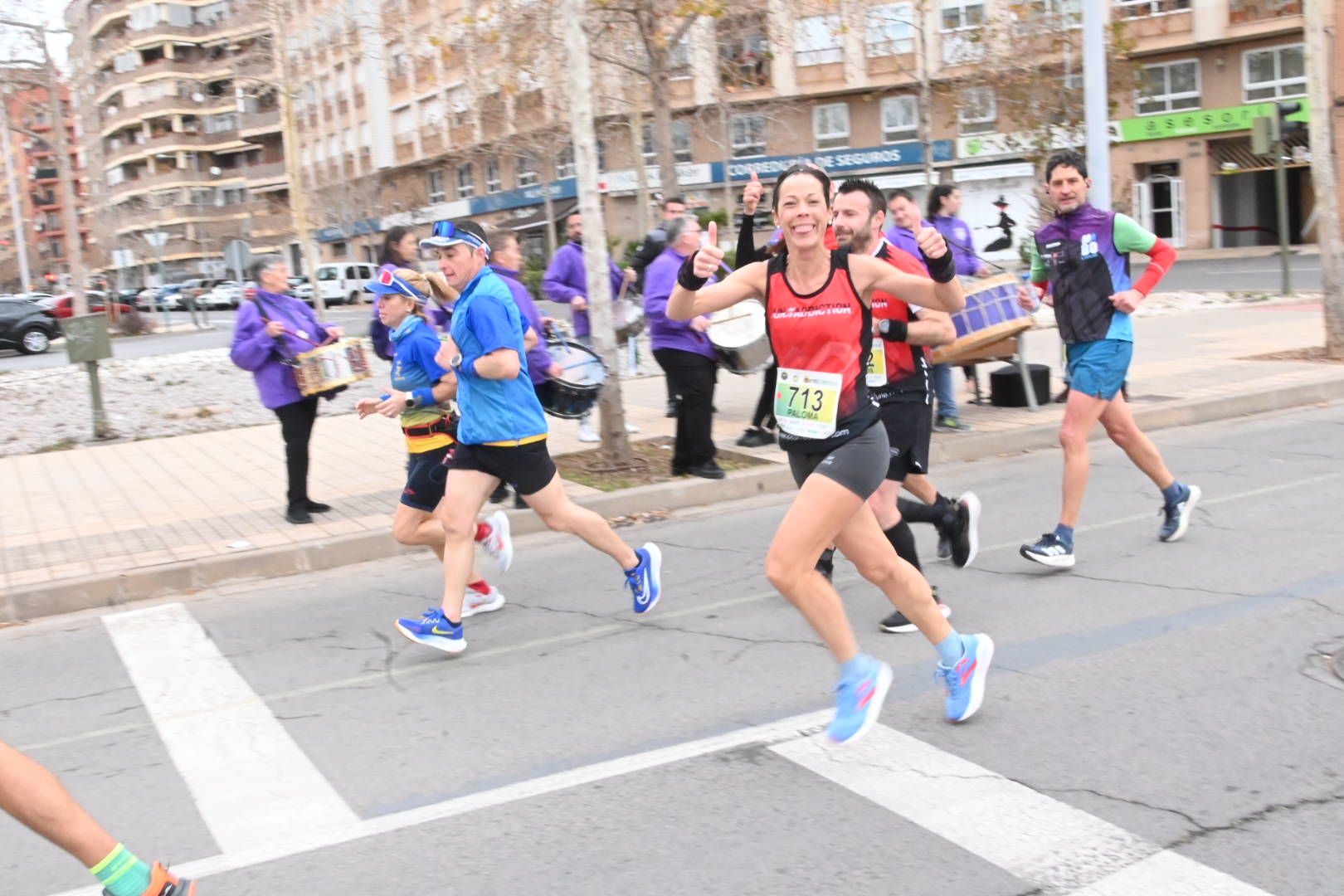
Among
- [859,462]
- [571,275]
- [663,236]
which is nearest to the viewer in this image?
[859,462]

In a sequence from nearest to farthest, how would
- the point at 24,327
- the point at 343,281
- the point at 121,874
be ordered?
the point at 121,874, the point at 24,327, the point at 343,281

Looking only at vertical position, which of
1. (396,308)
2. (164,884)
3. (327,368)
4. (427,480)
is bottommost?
(164,884)

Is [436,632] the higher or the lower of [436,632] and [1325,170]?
the lower

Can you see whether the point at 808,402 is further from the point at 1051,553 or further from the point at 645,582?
the point at 1051,553

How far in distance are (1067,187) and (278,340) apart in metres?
4.83

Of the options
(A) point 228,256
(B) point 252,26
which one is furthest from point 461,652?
(B) point 252,26

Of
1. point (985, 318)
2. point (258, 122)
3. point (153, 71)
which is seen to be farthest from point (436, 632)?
point (153, 71)

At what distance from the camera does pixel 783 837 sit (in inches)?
144

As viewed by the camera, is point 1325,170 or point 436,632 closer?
point 436,632

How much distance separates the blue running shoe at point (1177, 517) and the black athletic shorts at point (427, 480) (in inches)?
154

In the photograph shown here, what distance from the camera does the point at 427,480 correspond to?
20.3 feet

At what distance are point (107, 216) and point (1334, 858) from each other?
159 ft

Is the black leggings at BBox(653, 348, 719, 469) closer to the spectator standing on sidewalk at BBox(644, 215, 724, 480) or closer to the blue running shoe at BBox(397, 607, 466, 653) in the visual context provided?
the spectator standing on sidewalk at BBox(644, 215, 724, 480)

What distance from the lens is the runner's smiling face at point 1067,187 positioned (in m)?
Result: 6.21
